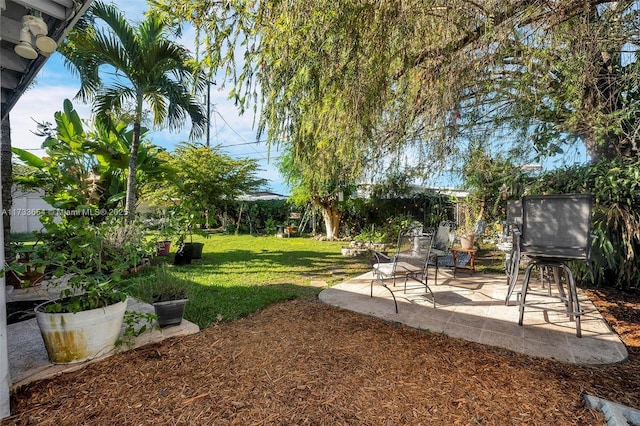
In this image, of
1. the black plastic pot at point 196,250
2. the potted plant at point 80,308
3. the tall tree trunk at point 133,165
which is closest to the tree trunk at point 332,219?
the black plastic pot at point 196,250

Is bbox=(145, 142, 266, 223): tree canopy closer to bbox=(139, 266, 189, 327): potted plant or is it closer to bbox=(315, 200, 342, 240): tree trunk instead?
bbox=(315, 200, 342, 240): tree trunk

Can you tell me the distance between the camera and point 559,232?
3.16 m

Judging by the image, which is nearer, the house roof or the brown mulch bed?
the brown mulch bed

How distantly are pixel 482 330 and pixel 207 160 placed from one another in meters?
11.4

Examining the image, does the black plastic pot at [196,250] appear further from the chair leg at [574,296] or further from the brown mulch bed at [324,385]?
the chair leg at [574,296]

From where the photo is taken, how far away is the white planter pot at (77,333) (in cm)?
238

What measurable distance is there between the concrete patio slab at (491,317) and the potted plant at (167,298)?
6.78ft

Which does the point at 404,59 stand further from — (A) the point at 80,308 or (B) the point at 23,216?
(B) the point at 23,216

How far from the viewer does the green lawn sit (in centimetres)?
409

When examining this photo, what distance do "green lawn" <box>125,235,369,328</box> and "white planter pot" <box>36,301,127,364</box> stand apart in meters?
0.59

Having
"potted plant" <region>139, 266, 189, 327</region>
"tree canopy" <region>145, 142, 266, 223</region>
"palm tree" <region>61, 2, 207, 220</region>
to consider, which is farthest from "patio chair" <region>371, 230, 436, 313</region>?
"tree canopy" <region>145, 142, 266, 223</region>

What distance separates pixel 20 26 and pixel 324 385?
403 centimetres

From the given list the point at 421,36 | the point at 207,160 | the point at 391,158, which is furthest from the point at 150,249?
the point at 207,160

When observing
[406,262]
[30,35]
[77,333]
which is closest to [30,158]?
[30,35]
